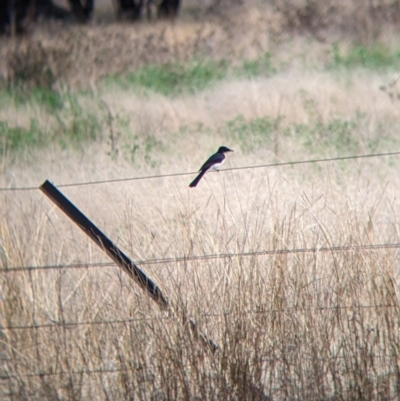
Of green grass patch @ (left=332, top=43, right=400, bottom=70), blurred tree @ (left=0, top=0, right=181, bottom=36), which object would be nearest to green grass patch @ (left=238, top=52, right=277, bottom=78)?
green grass patch @ (left=332, top=43, right=400, bottom=70)

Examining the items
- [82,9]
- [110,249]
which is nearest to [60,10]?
[82,9]

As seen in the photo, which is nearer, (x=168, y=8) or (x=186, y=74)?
(x=186, y=74)

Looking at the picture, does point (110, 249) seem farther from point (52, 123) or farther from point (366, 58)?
point (366, 58)

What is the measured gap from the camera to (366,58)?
16594mm

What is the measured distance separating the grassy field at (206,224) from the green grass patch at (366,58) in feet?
0.23

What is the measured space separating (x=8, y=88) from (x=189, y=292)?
12881 millimetres

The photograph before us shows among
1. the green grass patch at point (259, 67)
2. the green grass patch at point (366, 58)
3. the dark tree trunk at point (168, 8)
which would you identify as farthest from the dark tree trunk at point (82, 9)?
the green grass patch at point (366, 58)

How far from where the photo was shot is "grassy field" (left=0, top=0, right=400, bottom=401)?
13.2 ft

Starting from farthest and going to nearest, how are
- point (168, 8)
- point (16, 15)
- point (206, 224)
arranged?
point (168, 8) → point (16, 15) → point (206, 224)

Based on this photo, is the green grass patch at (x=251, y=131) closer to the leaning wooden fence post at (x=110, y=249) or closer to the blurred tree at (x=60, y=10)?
the leaning wooden fence post at (x=110, y=249)

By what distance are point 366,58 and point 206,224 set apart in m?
11.3

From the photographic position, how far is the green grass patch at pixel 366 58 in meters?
16.3

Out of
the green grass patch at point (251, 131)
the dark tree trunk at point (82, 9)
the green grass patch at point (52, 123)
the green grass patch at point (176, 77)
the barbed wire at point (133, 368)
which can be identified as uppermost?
the dark tree trunk at point (82, 9)

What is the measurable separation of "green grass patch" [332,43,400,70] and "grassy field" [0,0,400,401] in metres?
0.07
